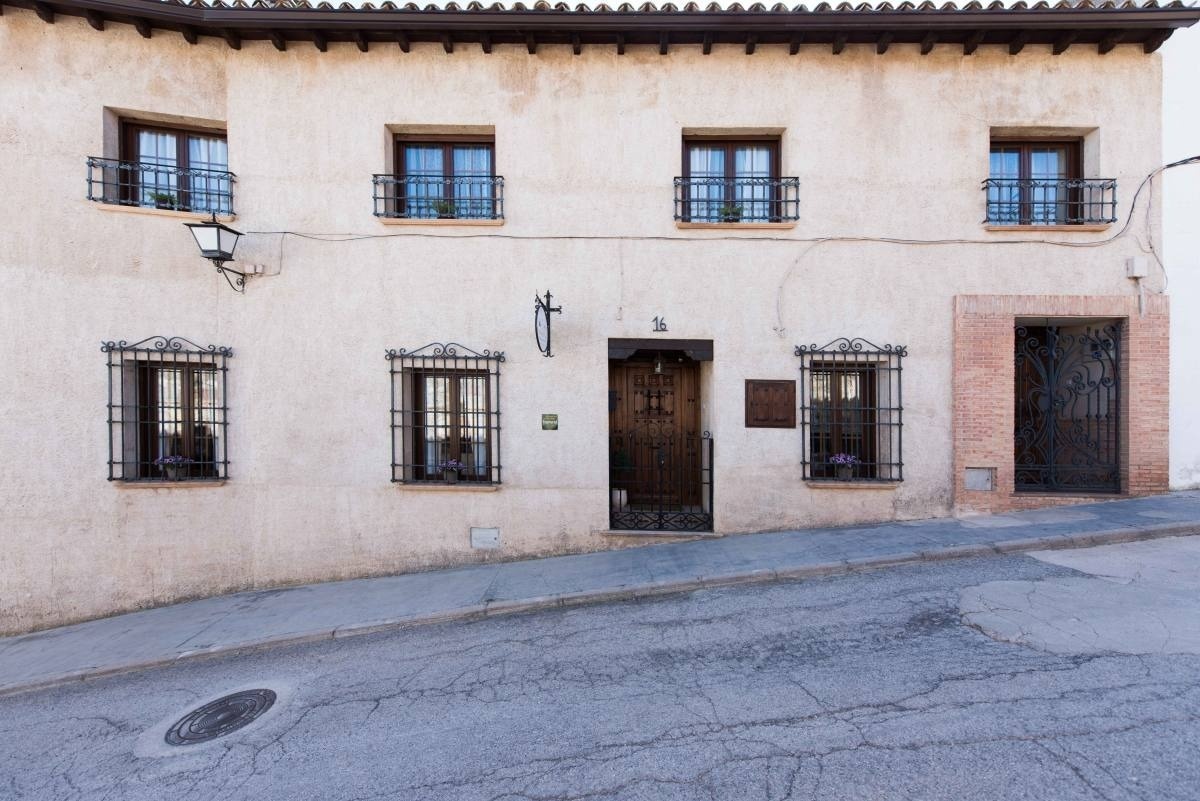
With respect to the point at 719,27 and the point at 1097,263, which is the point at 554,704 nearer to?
the point at 719,27

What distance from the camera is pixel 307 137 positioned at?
22.8 feet

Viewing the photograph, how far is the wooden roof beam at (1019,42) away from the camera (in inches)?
262

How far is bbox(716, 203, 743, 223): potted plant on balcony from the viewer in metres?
7.21

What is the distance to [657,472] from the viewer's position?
7688mm

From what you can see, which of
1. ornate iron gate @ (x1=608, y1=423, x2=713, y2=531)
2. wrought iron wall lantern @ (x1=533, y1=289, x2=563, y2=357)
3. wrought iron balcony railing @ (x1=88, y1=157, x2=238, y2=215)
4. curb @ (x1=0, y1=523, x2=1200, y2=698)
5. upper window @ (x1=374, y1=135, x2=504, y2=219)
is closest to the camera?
curb @ (x1=0, y1=523, x2=1200, y2=698)

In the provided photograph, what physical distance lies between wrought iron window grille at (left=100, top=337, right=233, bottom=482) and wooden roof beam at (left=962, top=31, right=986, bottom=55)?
33.8 ft

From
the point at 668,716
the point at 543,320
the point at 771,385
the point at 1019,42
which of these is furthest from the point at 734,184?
the point at 668,716

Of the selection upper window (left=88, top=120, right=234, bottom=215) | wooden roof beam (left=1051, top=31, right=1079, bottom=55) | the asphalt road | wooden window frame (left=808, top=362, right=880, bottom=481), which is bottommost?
the asphalt road

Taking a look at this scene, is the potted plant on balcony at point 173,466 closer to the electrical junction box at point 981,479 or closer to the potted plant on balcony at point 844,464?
the potted plant on balcony at point 844,464

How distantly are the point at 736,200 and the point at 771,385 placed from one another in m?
2.59

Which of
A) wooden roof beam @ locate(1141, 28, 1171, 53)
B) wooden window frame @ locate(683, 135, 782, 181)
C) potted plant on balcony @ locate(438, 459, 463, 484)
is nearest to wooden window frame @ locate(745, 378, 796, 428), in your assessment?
wooden window frame @ locate(683, 135, 782, 181)

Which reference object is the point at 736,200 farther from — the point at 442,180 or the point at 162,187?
the point at 162,187

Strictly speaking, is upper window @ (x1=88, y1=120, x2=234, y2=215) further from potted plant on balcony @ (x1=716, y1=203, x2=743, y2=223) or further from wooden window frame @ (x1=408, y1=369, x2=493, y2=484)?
potted plant on balcony @ (x1=716, y1=203, x2=743, y2=223)

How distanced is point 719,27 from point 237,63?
624 centimetres
